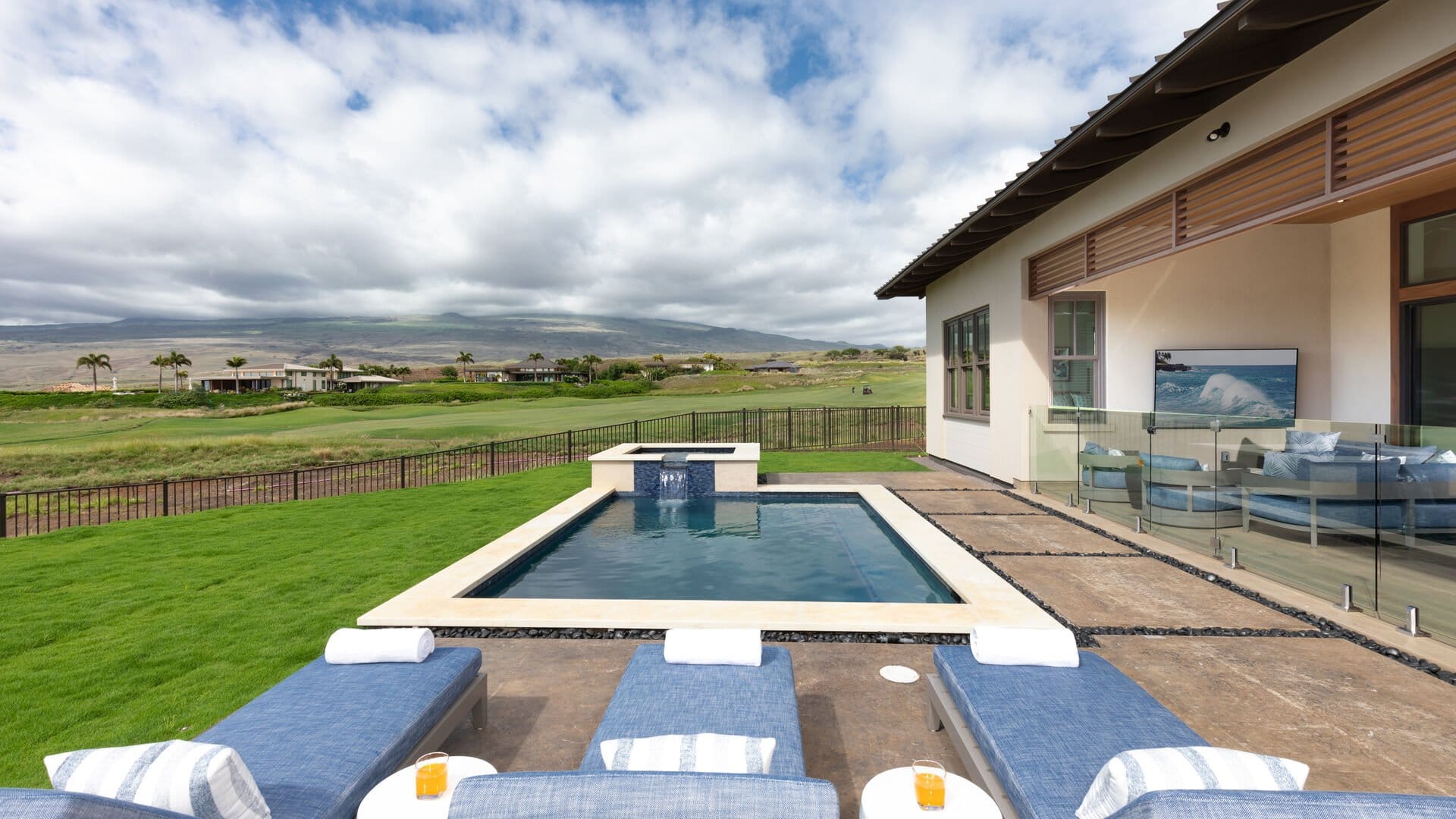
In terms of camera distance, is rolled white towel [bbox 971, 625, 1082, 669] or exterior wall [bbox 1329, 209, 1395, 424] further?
exterior wall [bbox 1329, 209, 1395, 424]

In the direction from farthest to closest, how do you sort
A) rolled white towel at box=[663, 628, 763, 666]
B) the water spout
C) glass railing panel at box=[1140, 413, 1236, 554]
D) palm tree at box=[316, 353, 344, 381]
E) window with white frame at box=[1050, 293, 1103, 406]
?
1. palm tree at box=[316, 353, 344, 381]
2. the water spout
3. window with white frame at box=[1050, 293, 1103, 406]
4. glass railing panel at box=[1140, 413, 1236, 554]
5. rolled white towel at box=[663, 628, 763, 666]

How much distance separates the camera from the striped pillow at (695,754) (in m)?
1.88

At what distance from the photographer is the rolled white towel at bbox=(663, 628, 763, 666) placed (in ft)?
9.83

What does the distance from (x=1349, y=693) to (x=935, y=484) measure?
23.5 feet

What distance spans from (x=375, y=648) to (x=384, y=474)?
1558 centimetres

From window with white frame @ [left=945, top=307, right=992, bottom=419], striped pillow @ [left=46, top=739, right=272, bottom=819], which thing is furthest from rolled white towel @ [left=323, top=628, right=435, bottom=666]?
window with white frame @ [left=945, top=307, right=992, bottom=419]

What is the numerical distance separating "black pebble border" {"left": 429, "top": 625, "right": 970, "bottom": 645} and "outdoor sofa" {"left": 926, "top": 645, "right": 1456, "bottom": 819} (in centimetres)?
104

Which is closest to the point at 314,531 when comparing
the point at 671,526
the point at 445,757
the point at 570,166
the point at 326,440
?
the point at 671,526

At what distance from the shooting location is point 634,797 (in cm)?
138

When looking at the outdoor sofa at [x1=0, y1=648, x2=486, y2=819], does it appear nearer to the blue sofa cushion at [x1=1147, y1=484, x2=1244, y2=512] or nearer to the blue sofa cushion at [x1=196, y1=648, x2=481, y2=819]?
the blue sofa cushion at [x1=196, y1=648, x2=481, y2=819]

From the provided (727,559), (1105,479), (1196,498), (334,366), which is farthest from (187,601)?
(334,366)

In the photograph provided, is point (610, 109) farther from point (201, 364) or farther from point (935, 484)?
point (201, 364)

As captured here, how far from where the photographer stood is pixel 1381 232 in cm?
747

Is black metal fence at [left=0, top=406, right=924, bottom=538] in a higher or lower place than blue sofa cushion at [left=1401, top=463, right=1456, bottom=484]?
lower
